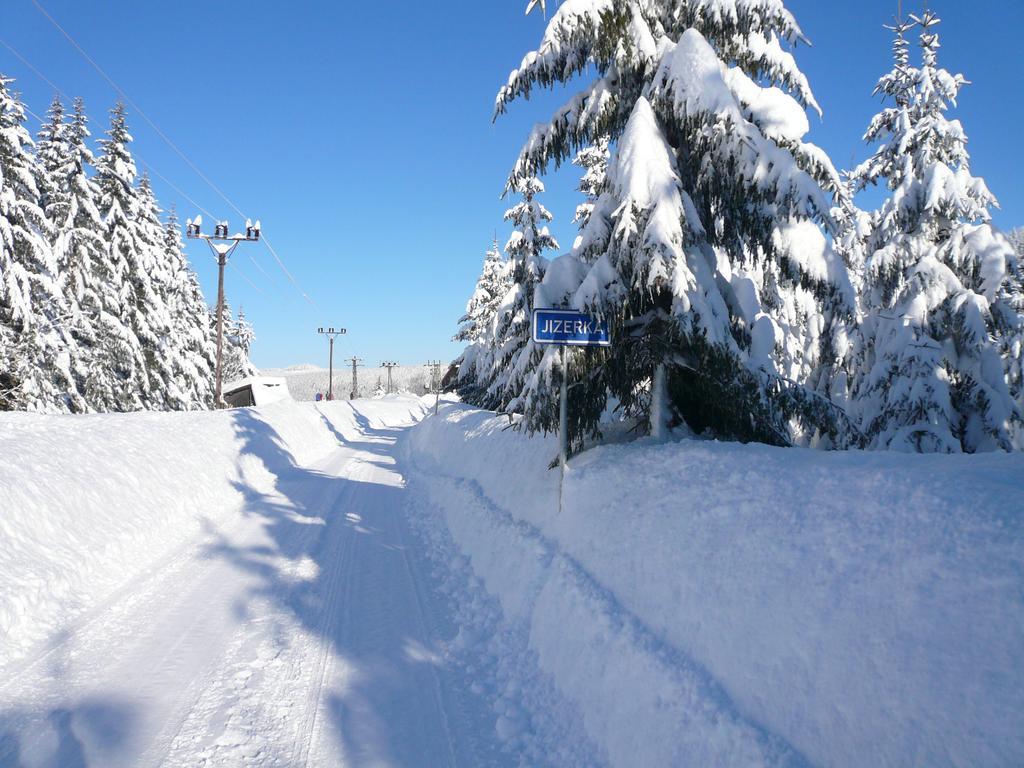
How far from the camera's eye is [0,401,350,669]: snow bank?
5969 mm

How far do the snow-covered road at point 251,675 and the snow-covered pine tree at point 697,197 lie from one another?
4080 millimetres

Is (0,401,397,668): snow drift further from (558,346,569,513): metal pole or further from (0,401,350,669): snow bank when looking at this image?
(558,346,569,513): metal pole

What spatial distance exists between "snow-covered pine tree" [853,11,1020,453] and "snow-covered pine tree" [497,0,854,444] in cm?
670

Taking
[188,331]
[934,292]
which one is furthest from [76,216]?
[934,292]

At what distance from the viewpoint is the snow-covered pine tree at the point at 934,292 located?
38.0ft

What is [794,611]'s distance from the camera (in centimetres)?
334

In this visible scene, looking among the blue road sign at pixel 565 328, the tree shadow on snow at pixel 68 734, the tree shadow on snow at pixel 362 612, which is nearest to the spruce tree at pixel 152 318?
the tree shadow on snow at pixel 362 612

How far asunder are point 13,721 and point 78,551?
3567 mm

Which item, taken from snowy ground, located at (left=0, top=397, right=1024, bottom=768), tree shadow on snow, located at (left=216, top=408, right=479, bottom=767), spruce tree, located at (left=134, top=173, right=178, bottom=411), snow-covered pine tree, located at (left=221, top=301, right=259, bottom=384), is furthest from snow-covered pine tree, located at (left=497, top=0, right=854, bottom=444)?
snow-covered pine tree, located at (left=221, top=301, right=259, bottom=384)

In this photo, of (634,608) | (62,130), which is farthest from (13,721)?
(62,130)

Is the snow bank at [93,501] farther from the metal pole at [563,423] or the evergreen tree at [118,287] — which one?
the evergreen tree at [118,287]

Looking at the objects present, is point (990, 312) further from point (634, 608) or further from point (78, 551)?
point (78, 551)

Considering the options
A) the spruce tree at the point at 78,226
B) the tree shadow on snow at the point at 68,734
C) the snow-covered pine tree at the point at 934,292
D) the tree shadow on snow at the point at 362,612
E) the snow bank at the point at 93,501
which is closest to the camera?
the tree shadow on snow at the point at 68,734

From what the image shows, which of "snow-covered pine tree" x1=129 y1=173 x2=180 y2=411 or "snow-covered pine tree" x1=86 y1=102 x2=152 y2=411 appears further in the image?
"snow-covered pine tree" x1=129 y1=173 x2=180 y2=411
